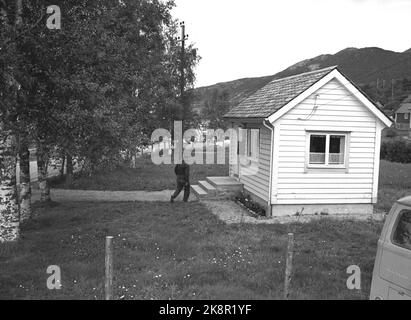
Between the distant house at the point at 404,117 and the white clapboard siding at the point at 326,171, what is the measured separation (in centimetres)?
7836

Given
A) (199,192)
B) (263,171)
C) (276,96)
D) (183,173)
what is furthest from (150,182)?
(276,96)

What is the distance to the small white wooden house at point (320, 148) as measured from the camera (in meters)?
12.8

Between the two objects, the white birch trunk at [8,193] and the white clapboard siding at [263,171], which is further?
the white clapboard siding at [263,171]

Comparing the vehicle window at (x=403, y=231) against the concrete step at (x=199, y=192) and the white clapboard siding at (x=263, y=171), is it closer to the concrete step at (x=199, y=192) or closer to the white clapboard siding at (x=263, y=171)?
the white clapboard siding at (x=263, y=171)

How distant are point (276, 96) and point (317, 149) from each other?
2392 mm

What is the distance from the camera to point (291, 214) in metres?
13.0

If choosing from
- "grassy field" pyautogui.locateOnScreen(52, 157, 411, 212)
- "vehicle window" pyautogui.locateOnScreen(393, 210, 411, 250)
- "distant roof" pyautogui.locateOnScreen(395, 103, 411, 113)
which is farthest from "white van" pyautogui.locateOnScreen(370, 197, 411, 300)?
A: "distant roof" pyautogui.locateOnScreen(395, 103, 411, 113)

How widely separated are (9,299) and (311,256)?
5569mm

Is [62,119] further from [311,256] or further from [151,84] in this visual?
[151,84]

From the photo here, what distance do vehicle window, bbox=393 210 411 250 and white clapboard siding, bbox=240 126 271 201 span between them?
8132 mm

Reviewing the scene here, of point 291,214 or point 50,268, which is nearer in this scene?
point 50,268

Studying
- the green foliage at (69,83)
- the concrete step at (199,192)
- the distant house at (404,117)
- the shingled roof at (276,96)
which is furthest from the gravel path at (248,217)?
the distant house at (404,117)

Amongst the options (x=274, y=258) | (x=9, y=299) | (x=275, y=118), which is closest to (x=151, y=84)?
(x=275, y=118)
